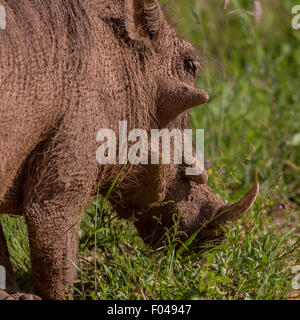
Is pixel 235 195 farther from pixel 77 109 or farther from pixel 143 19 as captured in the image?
pixel 77 109

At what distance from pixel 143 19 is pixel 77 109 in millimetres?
543

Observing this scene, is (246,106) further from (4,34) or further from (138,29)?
(4,34)

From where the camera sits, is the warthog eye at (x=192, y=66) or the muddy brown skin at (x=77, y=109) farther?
the warthog eye at (x=192, y=66)

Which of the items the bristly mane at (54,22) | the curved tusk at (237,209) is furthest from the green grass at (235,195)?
the bristly mane at (54,22)

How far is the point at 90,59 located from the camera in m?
2.46

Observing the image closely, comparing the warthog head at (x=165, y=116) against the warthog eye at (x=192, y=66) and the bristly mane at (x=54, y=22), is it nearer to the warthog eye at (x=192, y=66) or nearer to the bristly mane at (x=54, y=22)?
the warthog eye at (x=192, y=66)

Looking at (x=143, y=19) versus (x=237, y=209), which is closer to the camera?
(x=143, y=19)

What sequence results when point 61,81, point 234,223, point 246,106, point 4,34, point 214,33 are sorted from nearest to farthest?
point 4,34 < point 61,81 < point 234,223 < point 246,106 < point 214,33

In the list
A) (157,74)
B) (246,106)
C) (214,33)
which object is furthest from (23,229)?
(214,33)

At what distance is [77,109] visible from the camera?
239 cm

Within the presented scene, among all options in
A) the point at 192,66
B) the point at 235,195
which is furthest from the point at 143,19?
the point at 235,195

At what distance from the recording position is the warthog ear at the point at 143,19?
8.47ft

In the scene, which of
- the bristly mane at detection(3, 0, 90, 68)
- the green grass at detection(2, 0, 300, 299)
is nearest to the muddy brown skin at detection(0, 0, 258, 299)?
the bristly mane at detection(3, 0, 90, 68)
